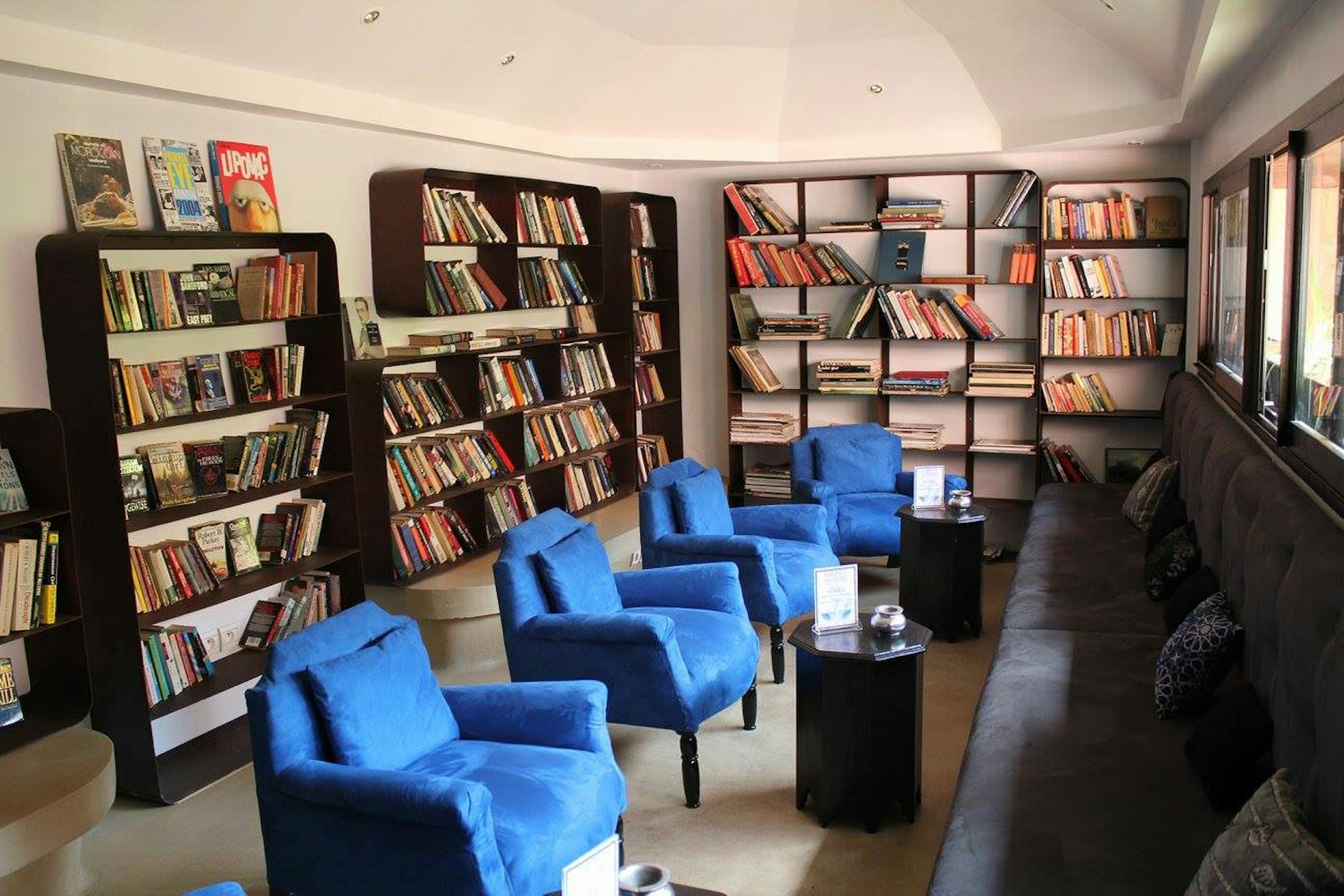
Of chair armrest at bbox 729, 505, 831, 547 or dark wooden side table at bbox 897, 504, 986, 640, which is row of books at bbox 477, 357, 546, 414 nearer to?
chair armrest at bbox 729, 505, 831, 547

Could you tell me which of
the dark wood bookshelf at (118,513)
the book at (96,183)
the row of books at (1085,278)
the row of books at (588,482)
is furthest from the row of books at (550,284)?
the row of books at (1085,278)

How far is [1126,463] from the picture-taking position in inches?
263

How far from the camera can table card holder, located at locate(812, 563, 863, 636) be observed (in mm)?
3615

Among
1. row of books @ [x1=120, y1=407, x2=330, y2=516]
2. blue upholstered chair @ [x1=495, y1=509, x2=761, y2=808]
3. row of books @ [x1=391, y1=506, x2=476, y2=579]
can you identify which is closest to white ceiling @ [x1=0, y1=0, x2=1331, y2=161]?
row of books @ [x1=120, y1=407, x2=330, y2=516]

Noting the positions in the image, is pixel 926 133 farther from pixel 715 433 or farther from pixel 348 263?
pixel 348 263

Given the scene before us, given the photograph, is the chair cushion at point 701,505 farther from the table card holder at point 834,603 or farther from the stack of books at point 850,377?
the stack of books at point 850,377

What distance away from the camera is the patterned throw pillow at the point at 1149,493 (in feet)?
16.8

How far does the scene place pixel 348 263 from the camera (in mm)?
4891

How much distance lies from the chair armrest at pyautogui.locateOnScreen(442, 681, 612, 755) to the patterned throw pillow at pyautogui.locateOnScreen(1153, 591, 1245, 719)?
58.1 inches

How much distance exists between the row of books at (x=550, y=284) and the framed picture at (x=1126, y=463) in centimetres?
309

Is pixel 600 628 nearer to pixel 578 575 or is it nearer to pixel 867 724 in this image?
pixel 578 575

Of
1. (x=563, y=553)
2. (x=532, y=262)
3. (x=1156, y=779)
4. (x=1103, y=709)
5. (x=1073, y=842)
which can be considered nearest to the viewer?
(x=1073, y=842)

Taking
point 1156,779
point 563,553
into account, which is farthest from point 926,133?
point 1156,779

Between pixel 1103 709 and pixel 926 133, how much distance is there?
4.26m
